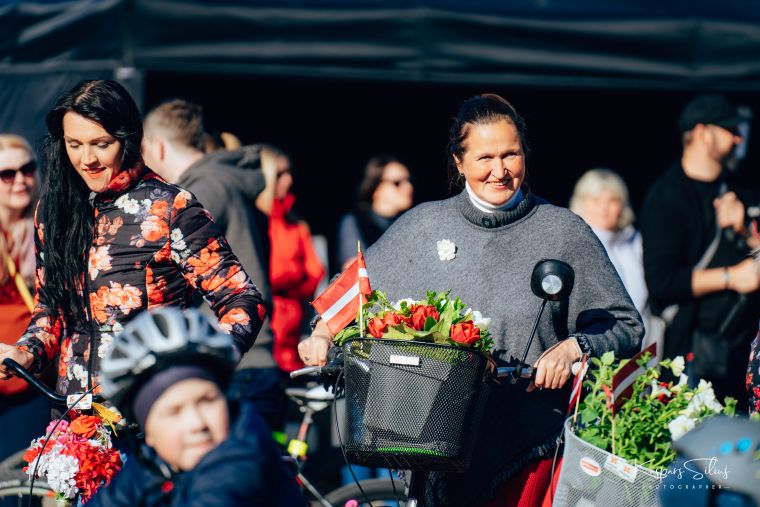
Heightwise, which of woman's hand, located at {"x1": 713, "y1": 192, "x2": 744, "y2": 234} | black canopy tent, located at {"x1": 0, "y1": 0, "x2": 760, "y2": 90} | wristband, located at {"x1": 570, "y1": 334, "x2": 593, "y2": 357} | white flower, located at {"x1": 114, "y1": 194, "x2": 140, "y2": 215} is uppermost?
black canopy tent, located at {"x1": 0, "y1": 0, "x2": 760, "y2": 90}

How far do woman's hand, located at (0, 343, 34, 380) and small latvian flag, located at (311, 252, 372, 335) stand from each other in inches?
38.1

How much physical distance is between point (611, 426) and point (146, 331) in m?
1.46

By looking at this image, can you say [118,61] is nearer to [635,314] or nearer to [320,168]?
[320,168]

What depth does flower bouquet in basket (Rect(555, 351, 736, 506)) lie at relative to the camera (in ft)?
13.0

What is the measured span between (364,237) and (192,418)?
5.34 m

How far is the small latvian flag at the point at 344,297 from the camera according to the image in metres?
4.51

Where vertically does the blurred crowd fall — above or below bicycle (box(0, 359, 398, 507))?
above

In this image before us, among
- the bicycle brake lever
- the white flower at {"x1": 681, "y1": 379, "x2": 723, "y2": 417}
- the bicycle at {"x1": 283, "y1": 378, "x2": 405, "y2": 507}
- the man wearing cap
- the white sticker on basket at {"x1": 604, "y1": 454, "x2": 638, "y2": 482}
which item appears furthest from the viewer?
the man wearing cap

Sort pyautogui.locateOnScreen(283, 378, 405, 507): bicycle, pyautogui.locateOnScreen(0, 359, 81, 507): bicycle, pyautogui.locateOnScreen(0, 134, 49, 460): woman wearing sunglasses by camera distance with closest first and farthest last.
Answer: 1. pyautogui.locateOnScreen(0, 359, 81, 507): bicycle
2. pyautogui.locateOnScreen(283, 378, 405, 507): bicycle
3. pyautogui.locateOnScreen(0, 134, 49, 460): woman wearing sunglasses

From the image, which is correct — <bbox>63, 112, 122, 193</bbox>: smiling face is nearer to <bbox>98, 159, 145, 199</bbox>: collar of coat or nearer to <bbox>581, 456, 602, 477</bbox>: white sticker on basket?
<bbox>98, 159, 145, 199</bbox>: collar of coat

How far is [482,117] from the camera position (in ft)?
15.9

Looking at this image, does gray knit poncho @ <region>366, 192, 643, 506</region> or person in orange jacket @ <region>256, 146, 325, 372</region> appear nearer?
gray knit poncho @ <region>366, 192, 643, 506</region>

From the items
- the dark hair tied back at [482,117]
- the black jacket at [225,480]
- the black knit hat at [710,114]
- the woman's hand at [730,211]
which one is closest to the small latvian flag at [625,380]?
the dark hair tied back at [482,117]

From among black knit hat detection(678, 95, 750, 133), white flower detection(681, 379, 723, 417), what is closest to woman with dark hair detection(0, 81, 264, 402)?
white flower detection(681, 379, 723, 417)
